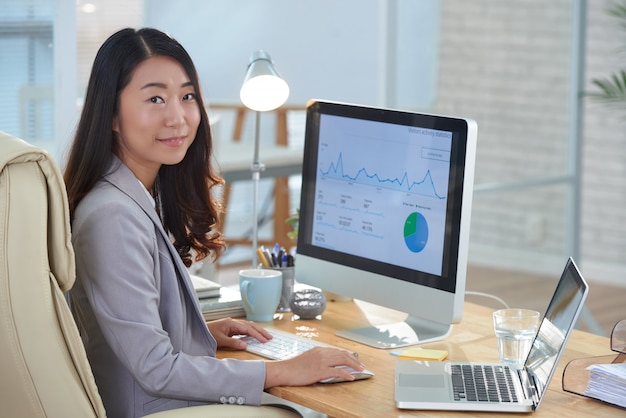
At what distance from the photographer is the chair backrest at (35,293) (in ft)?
4.73

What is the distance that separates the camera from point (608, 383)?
5.26 feet

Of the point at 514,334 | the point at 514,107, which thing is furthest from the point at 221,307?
the point at 514,107

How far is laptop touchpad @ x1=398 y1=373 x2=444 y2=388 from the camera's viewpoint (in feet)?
5.46

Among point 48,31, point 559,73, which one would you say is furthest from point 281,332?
point 559,73

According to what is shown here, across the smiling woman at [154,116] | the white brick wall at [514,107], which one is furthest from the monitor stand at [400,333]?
the white brick wall at [514,107]

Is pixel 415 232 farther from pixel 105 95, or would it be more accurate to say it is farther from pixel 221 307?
pixel 105 95

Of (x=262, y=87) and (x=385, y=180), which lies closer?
(x=385, y=180)

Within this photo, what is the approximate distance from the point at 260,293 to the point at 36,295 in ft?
2.34

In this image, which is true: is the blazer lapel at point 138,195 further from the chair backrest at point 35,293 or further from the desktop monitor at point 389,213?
the desktop monitor at point 389,213

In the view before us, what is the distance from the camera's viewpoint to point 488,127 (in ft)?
15.1

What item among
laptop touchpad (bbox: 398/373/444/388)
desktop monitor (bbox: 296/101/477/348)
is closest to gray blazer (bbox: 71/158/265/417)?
laptop touchpad (bbox: 398/373/444/388)

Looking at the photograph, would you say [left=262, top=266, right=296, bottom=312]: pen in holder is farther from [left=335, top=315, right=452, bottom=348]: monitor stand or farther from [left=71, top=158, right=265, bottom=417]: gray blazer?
[left=71, top=158, right=265, bottom=417]: gray blazer

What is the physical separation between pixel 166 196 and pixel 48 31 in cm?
131

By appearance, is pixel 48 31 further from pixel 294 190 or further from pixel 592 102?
pixel 592 102
